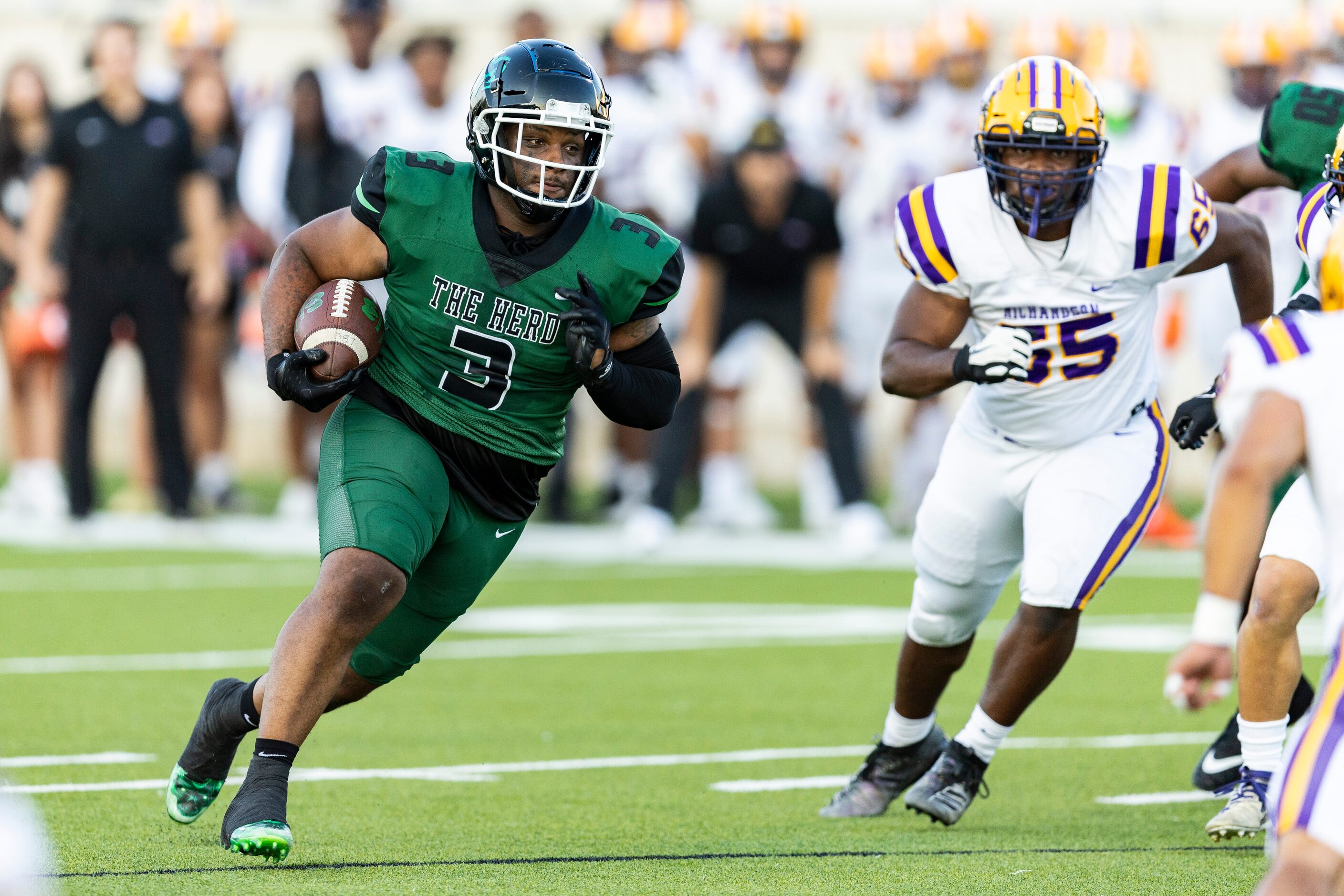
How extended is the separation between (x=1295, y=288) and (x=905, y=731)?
1.61m

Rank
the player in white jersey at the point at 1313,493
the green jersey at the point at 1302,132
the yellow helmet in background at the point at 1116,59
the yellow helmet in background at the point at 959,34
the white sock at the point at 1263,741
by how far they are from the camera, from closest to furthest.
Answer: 1. the player in white jersey at the point at 1313,493
2. the white sock at the point at 1263,741
3. the green jersey at the point at 1302,132
4. the yellow helmet in background at the point at 1116,59
5. the yellow helmet in background at the point at 959,34

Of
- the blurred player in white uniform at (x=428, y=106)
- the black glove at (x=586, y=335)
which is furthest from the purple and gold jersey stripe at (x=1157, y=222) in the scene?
the blurred player in white uniform at (x=428, y=106)

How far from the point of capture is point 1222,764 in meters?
5.64

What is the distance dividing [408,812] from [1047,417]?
1802 millimetres

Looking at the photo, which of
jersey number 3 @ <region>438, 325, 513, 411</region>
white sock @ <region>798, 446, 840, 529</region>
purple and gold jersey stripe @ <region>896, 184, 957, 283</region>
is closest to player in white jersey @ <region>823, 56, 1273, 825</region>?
purple and gold jersey stripe @ <region>896, 184, 957, 283</region>

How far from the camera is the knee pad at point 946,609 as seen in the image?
5.44 metres

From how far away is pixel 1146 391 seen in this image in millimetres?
5582

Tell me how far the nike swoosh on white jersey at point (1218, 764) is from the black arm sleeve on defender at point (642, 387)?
5.61ft

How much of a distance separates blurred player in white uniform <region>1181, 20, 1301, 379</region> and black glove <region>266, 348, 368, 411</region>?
637cm

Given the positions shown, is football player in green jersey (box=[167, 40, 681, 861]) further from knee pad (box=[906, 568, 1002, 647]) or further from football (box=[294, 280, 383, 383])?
knee pad (box=[906, 568, 1002, 647])

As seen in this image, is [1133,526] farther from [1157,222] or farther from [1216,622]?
[1216,622]

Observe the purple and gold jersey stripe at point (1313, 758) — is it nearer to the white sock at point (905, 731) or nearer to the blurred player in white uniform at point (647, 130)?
the white sock at point (905, 731)

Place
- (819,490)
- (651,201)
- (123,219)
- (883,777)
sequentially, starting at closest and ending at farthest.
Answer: (883,777)
(123,219)
(651,201)
(819,490)

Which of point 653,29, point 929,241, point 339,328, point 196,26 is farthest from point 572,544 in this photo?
point 339,328
